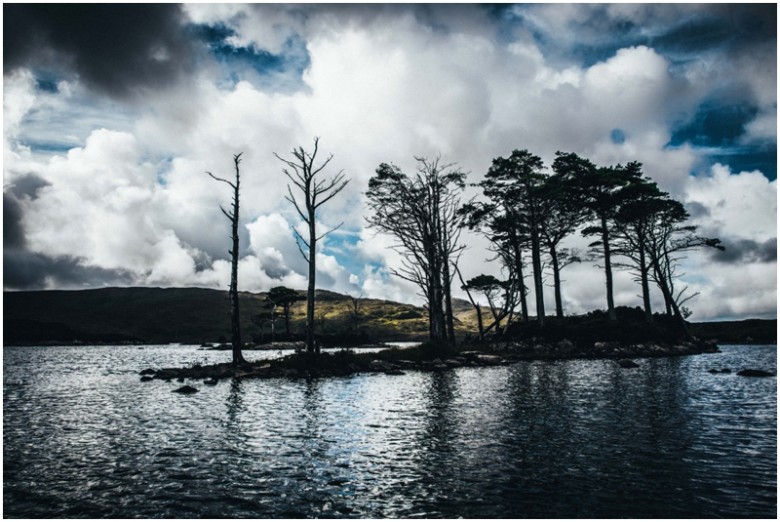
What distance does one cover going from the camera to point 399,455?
8516 mm

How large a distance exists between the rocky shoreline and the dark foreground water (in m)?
7.54

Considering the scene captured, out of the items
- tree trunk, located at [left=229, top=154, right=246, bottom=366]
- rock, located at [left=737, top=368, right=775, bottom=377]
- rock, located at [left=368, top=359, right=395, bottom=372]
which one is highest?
tree trunk, located at [left=229, top=154, right=246, bottom=366]

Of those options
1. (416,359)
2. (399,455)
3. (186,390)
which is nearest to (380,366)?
→ (416,359)

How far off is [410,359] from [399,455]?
20.9 metres

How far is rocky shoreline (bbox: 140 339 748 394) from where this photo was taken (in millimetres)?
23984

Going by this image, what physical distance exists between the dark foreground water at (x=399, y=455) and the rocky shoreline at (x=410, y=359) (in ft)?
24.7

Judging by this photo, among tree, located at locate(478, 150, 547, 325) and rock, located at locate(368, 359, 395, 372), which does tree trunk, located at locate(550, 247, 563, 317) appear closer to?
tree, located at locate(478, 150, 547, 325)

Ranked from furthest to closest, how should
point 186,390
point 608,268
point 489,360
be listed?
point 608,268, point 489,360, point 186,390

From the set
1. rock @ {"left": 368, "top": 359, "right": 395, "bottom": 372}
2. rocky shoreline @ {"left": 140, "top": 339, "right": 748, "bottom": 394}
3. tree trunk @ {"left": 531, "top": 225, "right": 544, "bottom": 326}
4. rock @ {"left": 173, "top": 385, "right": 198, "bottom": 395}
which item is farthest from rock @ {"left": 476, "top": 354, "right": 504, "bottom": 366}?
rock @ {"left": 173, "top": 385, "right": 198, "bottom": 395}

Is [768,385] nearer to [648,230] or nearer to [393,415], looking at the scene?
[393,415]

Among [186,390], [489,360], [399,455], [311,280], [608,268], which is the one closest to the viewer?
[399,455]

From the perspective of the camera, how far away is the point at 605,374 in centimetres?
2200

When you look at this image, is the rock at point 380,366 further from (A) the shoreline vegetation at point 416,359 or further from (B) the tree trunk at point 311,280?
(B) the tree trunk at point 311,280

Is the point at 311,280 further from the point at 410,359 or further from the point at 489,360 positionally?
the point at 489,360
